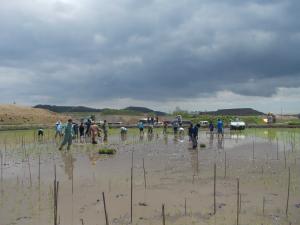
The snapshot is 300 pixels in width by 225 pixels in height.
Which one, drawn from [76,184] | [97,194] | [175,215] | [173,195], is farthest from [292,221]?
[76,184]

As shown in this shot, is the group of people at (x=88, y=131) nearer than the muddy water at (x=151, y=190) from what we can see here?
No

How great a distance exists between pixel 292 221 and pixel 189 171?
25.8 ft

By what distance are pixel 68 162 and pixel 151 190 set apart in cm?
846

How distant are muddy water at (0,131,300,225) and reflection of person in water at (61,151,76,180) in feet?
0.14

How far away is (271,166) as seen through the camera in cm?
2020

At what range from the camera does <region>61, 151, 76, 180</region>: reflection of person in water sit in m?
18.5

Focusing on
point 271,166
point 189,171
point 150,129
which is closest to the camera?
point 189,171

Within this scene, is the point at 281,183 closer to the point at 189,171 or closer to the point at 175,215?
the point at 189,171

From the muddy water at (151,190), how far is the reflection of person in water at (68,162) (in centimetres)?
4

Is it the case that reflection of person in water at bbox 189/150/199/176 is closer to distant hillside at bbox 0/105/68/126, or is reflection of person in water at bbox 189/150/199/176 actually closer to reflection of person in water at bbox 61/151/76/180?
reflection of person in water at bbox 61/151/76/180

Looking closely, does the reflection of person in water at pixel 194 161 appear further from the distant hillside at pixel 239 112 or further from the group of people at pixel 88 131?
the distant hillside at pixel 239 112

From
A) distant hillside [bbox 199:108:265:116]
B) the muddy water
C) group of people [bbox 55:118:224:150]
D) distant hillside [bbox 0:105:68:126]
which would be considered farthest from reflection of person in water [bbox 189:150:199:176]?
distant hillside [bbox 199:108:265:116]

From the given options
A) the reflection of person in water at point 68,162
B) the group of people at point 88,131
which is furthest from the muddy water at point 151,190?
the group of people at point 88,131

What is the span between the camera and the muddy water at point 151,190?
37.3ft
